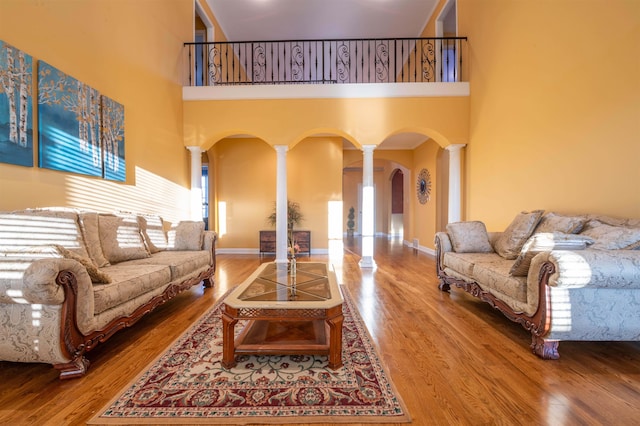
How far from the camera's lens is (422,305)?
3012 millimetres

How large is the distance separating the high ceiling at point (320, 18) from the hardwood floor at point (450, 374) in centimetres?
630

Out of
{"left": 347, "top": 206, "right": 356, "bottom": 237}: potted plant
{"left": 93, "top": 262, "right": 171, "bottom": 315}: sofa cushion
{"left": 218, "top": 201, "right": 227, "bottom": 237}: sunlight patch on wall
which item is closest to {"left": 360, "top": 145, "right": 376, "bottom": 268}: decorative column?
{"left": 93, "top": 262, "right": 171, "bottom": 315}: sofa cushion

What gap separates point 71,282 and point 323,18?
708 centimetres

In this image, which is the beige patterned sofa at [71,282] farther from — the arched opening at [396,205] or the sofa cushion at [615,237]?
the arched opening at [396,205]

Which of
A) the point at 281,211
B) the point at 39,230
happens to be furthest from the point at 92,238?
the point at 281,211

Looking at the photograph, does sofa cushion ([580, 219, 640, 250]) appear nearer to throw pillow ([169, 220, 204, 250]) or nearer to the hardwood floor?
the hardwood floor

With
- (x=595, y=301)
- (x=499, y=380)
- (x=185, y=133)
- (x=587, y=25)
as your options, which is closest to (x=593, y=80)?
(x=587, y=25)

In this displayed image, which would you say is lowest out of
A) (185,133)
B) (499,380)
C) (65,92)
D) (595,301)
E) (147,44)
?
(499,380)

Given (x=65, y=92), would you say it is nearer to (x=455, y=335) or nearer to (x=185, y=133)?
(x=185, y=133)

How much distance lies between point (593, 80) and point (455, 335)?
2.66 metres

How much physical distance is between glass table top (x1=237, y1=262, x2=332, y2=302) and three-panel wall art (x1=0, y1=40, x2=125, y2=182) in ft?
6.99

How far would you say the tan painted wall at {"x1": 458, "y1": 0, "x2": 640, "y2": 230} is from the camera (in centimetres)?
236

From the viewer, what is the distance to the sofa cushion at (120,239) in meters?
2.76

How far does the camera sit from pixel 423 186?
7.39 meters
